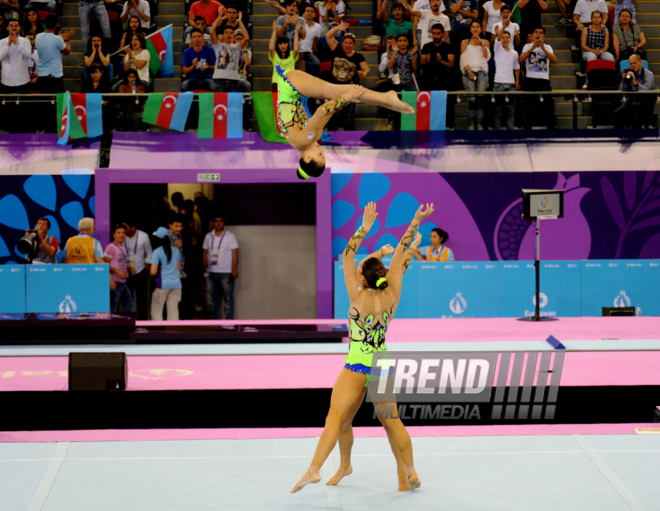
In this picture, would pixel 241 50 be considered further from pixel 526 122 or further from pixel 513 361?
pixel 513 361

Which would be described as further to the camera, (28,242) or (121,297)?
(121,297)

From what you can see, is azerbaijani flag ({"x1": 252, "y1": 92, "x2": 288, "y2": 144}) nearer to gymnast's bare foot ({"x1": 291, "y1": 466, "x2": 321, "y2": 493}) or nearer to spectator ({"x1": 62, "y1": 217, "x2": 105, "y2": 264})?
spectator ({"x1": 62, "y1": 217, "x2": 105, "y2": 264})

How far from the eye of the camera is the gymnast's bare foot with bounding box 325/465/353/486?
492 centimetres

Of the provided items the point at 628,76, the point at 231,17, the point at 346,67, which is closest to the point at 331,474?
the point at 346,67

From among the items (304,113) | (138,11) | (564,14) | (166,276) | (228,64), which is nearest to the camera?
(304,113)

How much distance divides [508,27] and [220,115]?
5.07 metres

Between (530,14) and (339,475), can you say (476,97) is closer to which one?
(530,14)

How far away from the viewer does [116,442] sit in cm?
595

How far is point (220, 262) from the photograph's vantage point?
1164cm

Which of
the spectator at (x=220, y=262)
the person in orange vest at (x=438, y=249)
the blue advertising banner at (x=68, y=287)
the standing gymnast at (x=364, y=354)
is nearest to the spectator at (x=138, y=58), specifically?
the spectator at (x=220, y=262)

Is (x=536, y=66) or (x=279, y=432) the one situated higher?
(x=536, y=66)

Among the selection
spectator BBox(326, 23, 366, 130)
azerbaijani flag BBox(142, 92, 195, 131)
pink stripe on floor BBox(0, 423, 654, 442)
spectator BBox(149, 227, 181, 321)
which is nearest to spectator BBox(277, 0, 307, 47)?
spectator BBox(326, 23, 366, 130)

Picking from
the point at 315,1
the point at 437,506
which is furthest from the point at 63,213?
the point at 437,506

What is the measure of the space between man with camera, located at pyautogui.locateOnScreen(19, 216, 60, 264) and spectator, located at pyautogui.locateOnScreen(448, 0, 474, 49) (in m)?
7.17
